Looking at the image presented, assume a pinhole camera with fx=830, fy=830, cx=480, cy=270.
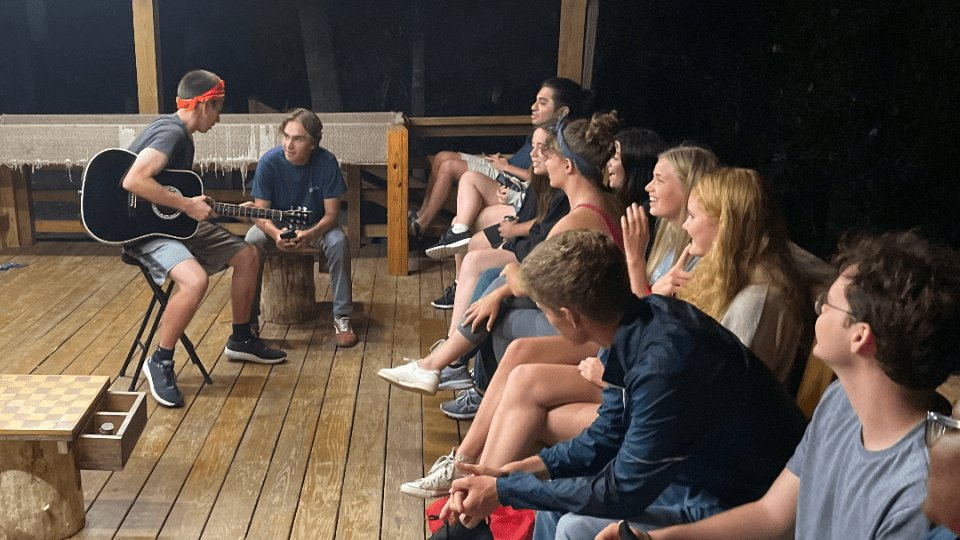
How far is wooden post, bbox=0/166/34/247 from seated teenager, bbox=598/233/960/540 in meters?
5.61

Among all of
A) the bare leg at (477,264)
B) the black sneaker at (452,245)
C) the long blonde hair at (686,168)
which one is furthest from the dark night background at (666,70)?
the black sneaker at (452,245)

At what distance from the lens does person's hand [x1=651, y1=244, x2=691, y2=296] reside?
8.00 ft

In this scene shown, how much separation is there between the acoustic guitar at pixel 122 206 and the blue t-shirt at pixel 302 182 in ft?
1.94

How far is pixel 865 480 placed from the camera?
4.06 feet

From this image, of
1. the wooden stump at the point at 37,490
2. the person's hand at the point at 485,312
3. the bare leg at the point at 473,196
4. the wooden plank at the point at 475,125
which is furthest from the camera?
the wooden plank at the point at 475,125

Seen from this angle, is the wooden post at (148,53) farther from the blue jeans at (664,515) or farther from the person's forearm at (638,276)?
the blue jeans at (664,515)

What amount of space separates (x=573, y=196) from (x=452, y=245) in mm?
1637

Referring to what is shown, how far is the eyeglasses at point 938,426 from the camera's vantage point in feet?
2.78

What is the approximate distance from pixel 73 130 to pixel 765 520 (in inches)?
195

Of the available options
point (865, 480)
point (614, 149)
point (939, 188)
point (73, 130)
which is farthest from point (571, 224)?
point (73, 130)

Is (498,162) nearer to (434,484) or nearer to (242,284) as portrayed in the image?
(242,284)

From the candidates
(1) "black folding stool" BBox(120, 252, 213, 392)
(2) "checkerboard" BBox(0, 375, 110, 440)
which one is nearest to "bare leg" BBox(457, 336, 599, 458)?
(2) "checkerboard" BBox(0, 375, 110, 440)

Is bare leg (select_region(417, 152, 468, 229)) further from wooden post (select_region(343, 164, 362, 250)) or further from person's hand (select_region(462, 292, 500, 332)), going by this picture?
person's hand (select_region(462, 292, 500, 332))

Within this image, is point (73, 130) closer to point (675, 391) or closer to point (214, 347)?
point (214, 347)
